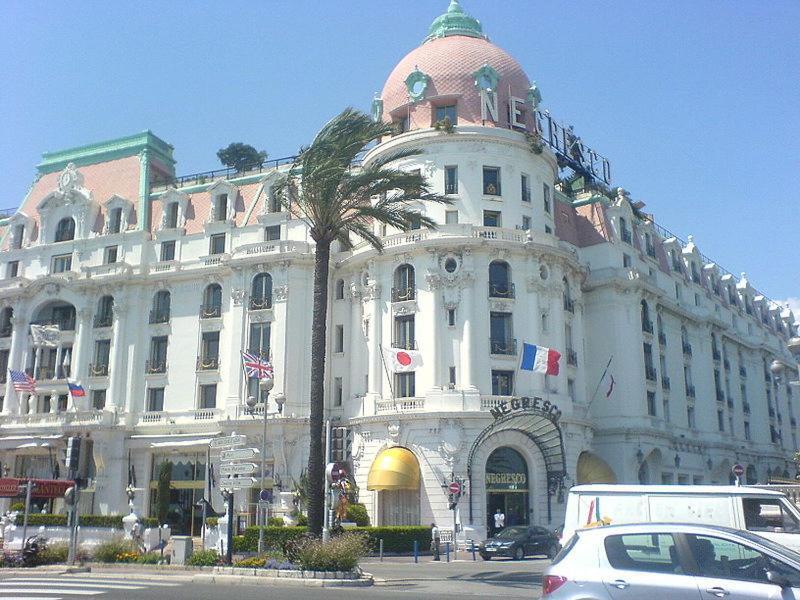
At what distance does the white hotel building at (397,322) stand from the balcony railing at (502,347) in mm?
129

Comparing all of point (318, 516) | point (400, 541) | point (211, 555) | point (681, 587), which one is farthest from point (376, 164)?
point (681, 587)

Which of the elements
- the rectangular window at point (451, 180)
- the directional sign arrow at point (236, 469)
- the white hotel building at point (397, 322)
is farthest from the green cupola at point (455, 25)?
the directional sign arrow at point (236, 469)

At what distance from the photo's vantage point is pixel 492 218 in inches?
1937

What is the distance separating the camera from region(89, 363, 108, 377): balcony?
2186 inches

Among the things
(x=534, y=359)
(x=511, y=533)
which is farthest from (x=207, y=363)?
(x=511, y=533)

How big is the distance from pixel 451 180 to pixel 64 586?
34074 millimetres

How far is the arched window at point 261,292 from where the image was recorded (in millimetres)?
51438

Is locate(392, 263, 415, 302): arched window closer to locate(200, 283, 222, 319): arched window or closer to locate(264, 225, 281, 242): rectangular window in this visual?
locate(264, 225, 281, 242): rectangular window

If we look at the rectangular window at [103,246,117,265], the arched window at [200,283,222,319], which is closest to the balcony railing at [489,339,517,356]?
the arched window at [200,283,222,319]

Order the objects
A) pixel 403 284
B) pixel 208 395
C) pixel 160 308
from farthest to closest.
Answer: pixel 160 308 → pixel 208 395 → pixel 403 284

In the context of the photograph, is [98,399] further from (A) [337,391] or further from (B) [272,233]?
(A) [337,391]

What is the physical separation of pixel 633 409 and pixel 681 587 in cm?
4540

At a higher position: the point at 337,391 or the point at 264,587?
the point at 337,391

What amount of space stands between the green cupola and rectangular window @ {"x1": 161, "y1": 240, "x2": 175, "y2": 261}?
2301 centimetres
